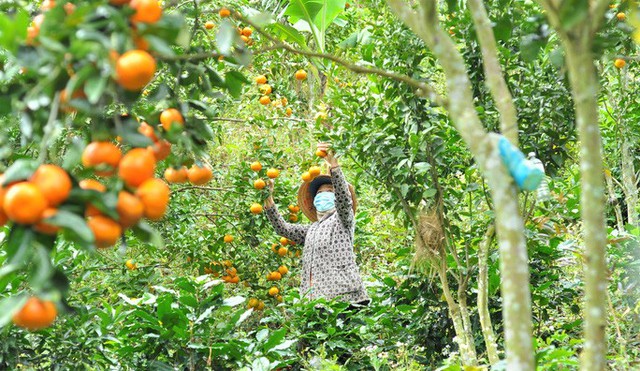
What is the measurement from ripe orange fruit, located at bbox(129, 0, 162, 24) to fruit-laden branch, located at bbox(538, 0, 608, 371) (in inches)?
29.9

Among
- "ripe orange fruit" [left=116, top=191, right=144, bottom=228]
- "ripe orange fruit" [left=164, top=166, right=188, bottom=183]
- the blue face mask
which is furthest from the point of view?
the blue face mask

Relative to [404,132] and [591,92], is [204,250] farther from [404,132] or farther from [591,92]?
[591,92]

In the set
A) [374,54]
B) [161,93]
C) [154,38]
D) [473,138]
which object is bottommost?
[473,138]

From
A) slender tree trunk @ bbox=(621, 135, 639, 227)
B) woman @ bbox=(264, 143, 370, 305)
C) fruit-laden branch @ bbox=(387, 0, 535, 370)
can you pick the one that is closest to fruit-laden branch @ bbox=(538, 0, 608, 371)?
fruit-laden branch @ bbox=(387, 0, 535, 370)

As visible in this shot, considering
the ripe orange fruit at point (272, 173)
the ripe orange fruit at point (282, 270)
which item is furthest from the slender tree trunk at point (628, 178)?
the ripe orange fruit at point (272, 173)

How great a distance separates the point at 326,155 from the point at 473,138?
287 centimetres

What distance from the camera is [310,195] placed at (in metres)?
5.47

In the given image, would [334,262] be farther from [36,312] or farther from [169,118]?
[36,312]

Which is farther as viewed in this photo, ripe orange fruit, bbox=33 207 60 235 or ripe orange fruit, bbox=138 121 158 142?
ripe orange fruit, bbox=138 121 158 142

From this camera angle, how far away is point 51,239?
1.45 m

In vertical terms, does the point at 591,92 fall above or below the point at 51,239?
above

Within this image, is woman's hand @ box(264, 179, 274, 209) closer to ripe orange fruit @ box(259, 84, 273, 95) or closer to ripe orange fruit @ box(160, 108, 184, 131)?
ripe orange fruit @ box(259, 84, 273, 95)

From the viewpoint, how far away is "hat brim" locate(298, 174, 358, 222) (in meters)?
5.28

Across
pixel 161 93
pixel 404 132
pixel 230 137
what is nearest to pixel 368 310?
pixel 404 132
